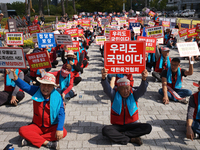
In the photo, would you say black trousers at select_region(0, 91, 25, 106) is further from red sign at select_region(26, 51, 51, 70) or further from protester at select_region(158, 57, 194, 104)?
protester at select_region(158, 57, 194, 104)

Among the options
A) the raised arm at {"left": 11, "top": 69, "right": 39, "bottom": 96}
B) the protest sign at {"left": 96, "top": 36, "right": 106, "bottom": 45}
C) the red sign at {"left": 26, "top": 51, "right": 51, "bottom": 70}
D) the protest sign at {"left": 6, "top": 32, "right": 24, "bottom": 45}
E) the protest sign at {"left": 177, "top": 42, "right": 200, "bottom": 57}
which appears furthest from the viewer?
the protest sign at {"left": 96, "top": 36, "right": 106, "bottom": 45}

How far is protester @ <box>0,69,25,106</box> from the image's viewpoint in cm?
614

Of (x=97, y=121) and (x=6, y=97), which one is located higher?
(x=6, y=97)

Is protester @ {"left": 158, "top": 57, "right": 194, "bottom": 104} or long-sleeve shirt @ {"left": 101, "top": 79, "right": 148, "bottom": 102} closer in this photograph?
long-sleeve shirt @ {"left": 101, "top": 79, "right": 148, "bottom": 102}

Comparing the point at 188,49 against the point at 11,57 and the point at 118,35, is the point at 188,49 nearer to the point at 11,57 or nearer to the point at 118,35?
the point at 118,35

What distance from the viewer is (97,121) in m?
5.33

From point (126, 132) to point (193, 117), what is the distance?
5.07 ft

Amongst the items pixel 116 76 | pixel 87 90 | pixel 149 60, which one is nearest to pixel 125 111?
pixel 116 76

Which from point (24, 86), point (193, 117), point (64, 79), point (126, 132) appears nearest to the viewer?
point (24, 86)

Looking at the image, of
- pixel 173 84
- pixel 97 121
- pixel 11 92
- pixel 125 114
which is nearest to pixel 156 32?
pixel 173 84

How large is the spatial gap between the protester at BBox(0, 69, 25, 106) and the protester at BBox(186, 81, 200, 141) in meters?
4.72

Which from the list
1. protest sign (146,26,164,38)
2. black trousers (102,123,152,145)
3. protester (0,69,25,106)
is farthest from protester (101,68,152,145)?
protest sign (146,26,164,38)

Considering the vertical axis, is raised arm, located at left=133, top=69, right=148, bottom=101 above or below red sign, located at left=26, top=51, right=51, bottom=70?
below

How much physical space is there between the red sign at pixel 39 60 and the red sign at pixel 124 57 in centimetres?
153
